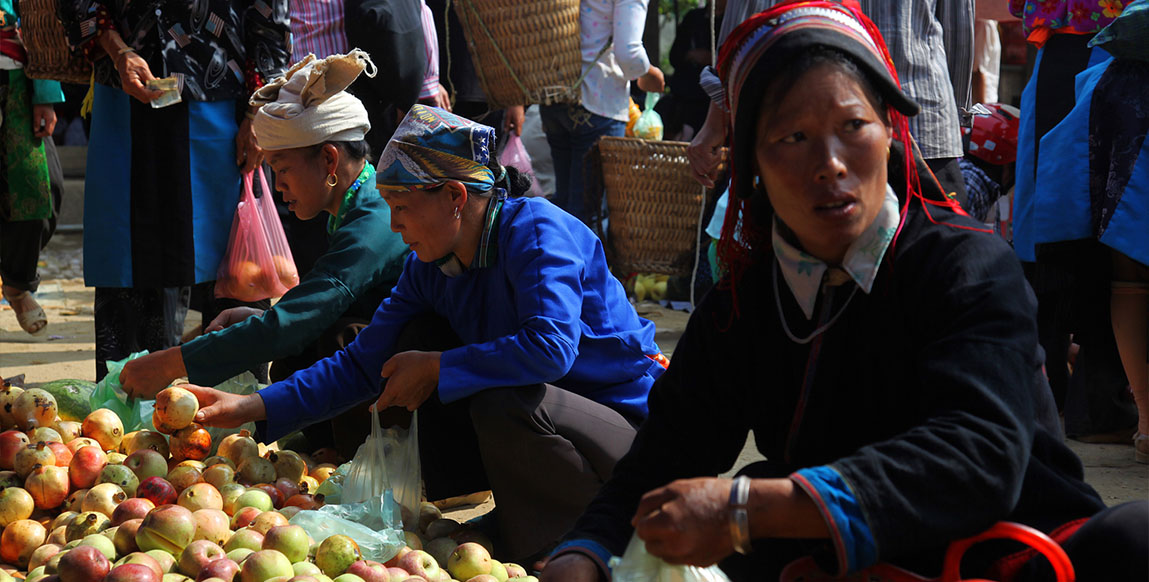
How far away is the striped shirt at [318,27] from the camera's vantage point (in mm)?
4871

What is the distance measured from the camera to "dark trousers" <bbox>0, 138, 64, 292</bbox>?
5.61 meters

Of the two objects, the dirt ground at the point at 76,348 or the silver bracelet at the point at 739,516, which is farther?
the dirt ground at the point at 76,348

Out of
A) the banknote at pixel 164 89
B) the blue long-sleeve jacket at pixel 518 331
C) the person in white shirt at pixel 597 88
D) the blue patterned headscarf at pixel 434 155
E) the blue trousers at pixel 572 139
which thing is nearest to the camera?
the blue long-sleeve jacket at pixel 518 331

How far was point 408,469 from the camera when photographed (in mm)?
2889

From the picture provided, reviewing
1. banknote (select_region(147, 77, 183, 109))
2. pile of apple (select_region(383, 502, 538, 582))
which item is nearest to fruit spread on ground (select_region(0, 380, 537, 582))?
pile of apple (select_region(383, 502, 538, 582))

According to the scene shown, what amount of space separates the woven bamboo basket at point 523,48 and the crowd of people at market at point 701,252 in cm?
18

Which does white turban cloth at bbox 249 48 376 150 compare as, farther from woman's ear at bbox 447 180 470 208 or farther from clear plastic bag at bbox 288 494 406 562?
clear plastic bag at bbox 288 494 406 562

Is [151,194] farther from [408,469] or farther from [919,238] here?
[919,238]

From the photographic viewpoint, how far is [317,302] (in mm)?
3189

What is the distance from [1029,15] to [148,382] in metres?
3.23

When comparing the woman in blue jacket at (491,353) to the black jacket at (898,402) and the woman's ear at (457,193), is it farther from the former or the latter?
the black jacket at (898,402)

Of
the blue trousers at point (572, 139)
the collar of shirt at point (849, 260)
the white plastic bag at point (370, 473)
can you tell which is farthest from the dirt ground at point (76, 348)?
the collar of shirt at point (849, 260)

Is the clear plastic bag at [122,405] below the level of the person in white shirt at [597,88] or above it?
below

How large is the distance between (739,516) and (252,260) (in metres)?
3.09
